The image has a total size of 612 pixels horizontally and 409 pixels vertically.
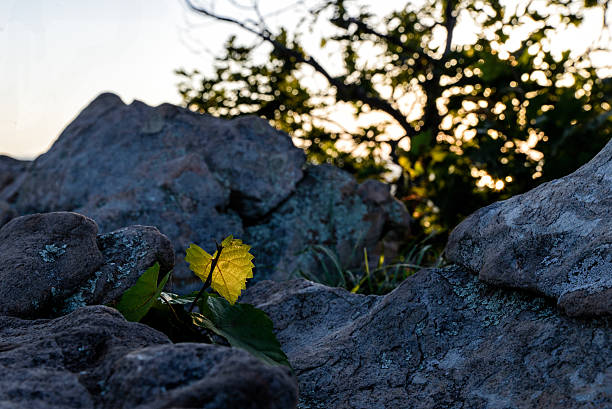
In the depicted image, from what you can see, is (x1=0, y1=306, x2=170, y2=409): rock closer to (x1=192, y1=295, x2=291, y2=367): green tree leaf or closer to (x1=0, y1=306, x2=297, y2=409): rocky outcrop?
(x1=0, y1=306, x2=297, y2=409): rocky outcrop

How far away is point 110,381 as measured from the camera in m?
1.27

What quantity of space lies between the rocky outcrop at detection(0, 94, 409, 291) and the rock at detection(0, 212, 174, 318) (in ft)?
4.44

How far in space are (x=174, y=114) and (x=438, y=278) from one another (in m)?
2.83

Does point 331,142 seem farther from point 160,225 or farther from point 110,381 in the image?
point 110,381

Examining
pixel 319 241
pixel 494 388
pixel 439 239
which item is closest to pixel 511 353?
pixel 494 388

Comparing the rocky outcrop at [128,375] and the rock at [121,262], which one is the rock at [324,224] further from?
the rocky outcrop at [128,375]

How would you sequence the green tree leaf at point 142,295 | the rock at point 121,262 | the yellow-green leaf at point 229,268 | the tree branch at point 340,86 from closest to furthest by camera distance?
Answer: 1. the green tree leaf at point 142,295
2. the yellow-green leaf at point 229,268
3. the rock at point 121,262
4. the tree branch at point 340,86

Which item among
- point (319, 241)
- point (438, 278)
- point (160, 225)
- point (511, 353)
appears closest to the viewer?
point (511, 353)

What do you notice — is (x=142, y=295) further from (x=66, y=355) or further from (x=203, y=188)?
(x=203, y=188)

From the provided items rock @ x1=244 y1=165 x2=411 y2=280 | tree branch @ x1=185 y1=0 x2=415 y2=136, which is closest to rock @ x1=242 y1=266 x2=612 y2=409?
rock @ x1=244 y1=165 x2=411 y2=280

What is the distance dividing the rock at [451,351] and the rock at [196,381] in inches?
25.0

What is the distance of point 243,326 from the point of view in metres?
1.70

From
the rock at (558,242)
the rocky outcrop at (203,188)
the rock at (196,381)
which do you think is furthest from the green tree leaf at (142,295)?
the rocky outcrop at (203,188)

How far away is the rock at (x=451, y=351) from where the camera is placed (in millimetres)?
1557
